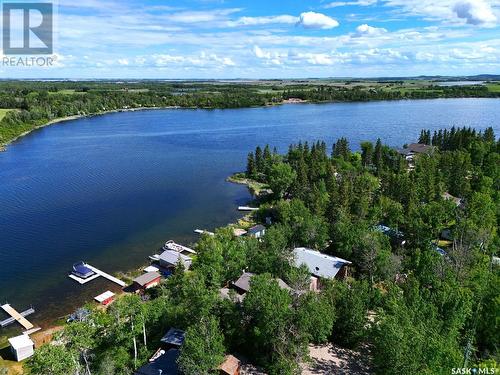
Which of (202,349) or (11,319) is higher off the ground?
(202,349)

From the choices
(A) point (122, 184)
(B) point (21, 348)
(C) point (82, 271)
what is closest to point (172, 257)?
(C) point (82, 271)

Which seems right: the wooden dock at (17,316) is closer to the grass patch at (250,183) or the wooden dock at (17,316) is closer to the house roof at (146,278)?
the house roof at (146,278)

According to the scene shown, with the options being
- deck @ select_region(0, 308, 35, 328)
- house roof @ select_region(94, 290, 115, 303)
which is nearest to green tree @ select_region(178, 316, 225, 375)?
house roof @ select_region(94, 290, 115, 303)

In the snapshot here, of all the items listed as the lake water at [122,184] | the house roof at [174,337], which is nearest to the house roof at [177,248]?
the lake water at [122,184]

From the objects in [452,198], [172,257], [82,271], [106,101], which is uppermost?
[106,101]

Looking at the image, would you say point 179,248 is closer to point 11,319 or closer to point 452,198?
point 11,319

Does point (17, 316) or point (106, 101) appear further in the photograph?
point (106, 101)
